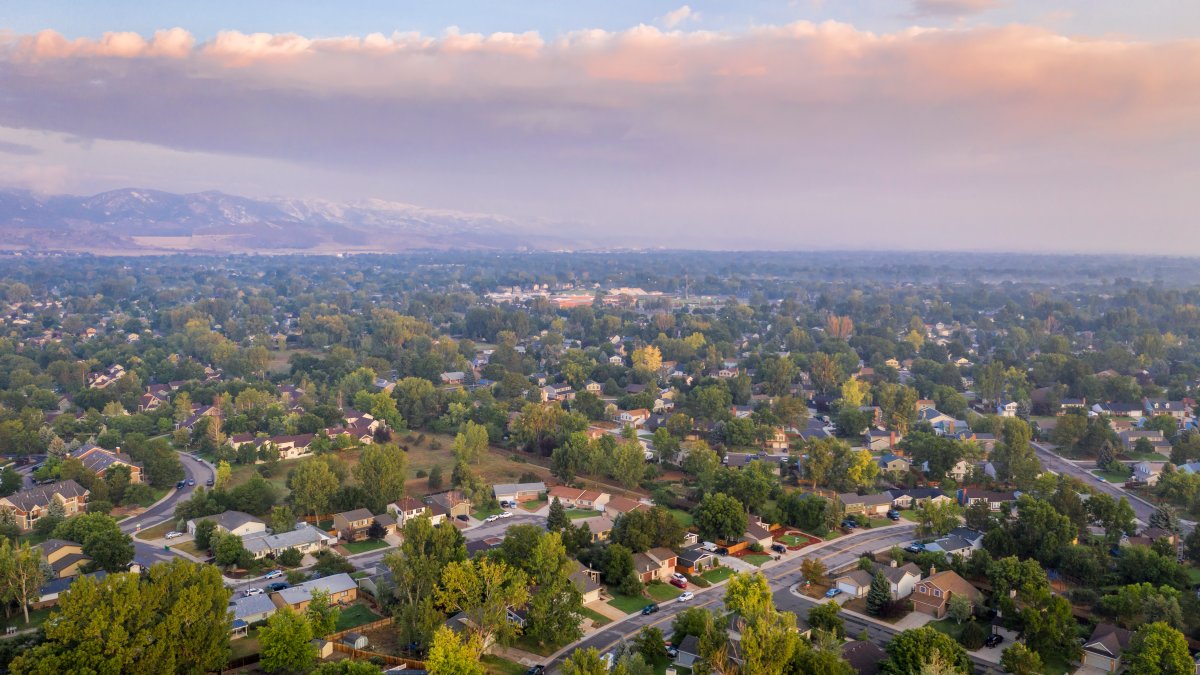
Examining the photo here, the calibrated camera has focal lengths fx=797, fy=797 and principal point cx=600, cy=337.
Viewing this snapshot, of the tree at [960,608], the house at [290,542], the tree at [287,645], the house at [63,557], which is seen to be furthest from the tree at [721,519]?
the house at [63,557]

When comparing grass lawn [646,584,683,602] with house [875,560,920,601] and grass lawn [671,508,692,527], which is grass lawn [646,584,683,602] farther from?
house [875,560,920,601]

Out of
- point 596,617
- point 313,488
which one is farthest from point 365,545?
point 596,617

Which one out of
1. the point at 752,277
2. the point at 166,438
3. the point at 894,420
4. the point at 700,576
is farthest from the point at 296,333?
the point at 752,277

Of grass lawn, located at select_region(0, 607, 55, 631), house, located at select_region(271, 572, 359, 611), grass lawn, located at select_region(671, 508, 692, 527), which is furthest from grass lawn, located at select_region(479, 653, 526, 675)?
grass lawn, located at select_region(671, 508, 692, 527)

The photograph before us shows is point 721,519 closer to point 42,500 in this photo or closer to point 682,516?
point 682,516

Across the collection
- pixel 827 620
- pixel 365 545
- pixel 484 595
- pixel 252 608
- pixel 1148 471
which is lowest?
pixel 365 545

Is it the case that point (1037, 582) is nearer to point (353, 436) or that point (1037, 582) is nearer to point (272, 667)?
point (272, 667)
